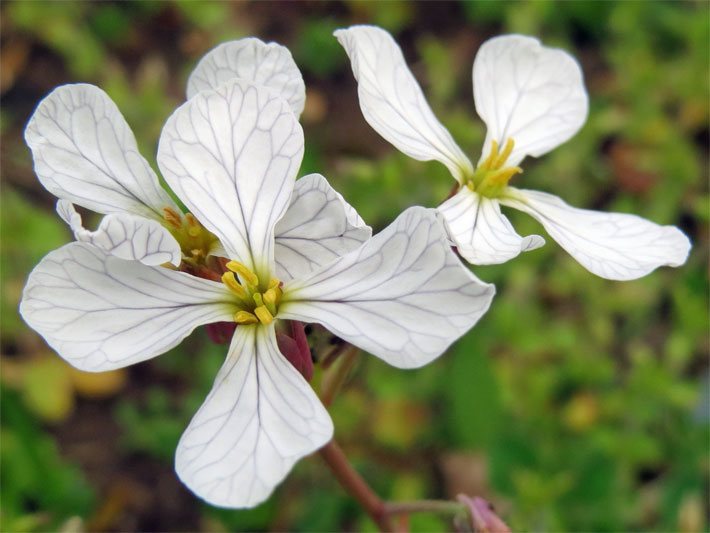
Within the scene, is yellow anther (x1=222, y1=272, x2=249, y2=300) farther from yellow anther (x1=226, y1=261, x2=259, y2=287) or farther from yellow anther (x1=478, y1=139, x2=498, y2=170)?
A: yellow anther (x1=478, y1=139, x2=498, y2=170)

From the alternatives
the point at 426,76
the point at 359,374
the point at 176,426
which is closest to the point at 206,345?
the point at 176,426

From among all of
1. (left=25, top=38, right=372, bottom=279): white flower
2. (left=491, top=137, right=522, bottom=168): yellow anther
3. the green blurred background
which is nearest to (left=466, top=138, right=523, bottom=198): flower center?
(left=491, top=137, right=522, bottom=168): yellow anther

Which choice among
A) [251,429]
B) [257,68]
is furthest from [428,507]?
[257,68]

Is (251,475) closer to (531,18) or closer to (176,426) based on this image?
(176,426)

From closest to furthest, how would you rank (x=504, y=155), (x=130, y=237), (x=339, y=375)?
(x=130, y=237) < (x=339, y=375) < (x=504, y=155)

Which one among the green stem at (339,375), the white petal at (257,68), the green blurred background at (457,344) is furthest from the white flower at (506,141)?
the green blurred background at (457,344)

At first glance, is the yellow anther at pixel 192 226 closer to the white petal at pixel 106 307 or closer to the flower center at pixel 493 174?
the white petal at pixel 106 307

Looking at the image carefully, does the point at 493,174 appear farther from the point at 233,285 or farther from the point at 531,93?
the point at 233,285
